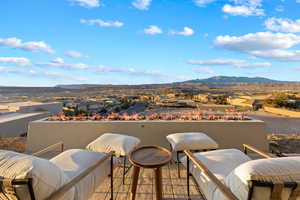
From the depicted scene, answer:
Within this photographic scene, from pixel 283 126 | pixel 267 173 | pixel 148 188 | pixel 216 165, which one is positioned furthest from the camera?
pixel 283 126

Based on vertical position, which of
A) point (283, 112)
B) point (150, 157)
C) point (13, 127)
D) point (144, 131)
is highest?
point (150, 157)

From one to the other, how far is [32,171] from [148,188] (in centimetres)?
173

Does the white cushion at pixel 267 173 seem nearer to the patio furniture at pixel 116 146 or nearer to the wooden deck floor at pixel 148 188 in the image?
the wooden deck floor at pixel 148 188

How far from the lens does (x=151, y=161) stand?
1.71 metres

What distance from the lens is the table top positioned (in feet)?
5.39

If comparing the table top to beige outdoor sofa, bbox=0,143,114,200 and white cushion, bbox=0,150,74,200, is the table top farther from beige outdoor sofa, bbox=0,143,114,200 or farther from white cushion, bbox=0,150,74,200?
white cushion, bbox=0,150,74,200

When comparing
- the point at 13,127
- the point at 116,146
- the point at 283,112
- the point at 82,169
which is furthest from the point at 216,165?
the point at 283,112

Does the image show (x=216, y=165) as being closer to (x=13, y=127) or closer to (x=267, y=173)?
(x=267, y=173)

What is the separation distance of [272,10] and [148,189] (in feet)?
35.3

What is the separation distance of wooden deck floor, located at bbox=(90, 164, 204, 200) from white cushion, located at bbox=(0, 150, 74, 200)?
1.26 metres

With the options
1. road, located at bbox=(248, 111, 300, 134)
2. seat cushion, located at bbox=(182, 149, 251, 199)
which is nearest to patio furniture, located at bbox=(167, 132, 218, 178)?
seat cushion, located at bbox=(182, 149, 251, 199)

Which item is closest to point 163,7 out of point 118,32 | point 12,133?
point 118,32

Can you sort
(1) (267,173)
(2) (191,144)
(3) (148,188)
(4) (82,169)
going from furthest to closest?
(2) (191,144)
(3) (148,188)
(4) (82,169)
(1) (267,173)

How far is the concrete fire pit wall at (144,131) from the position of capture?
338cm
